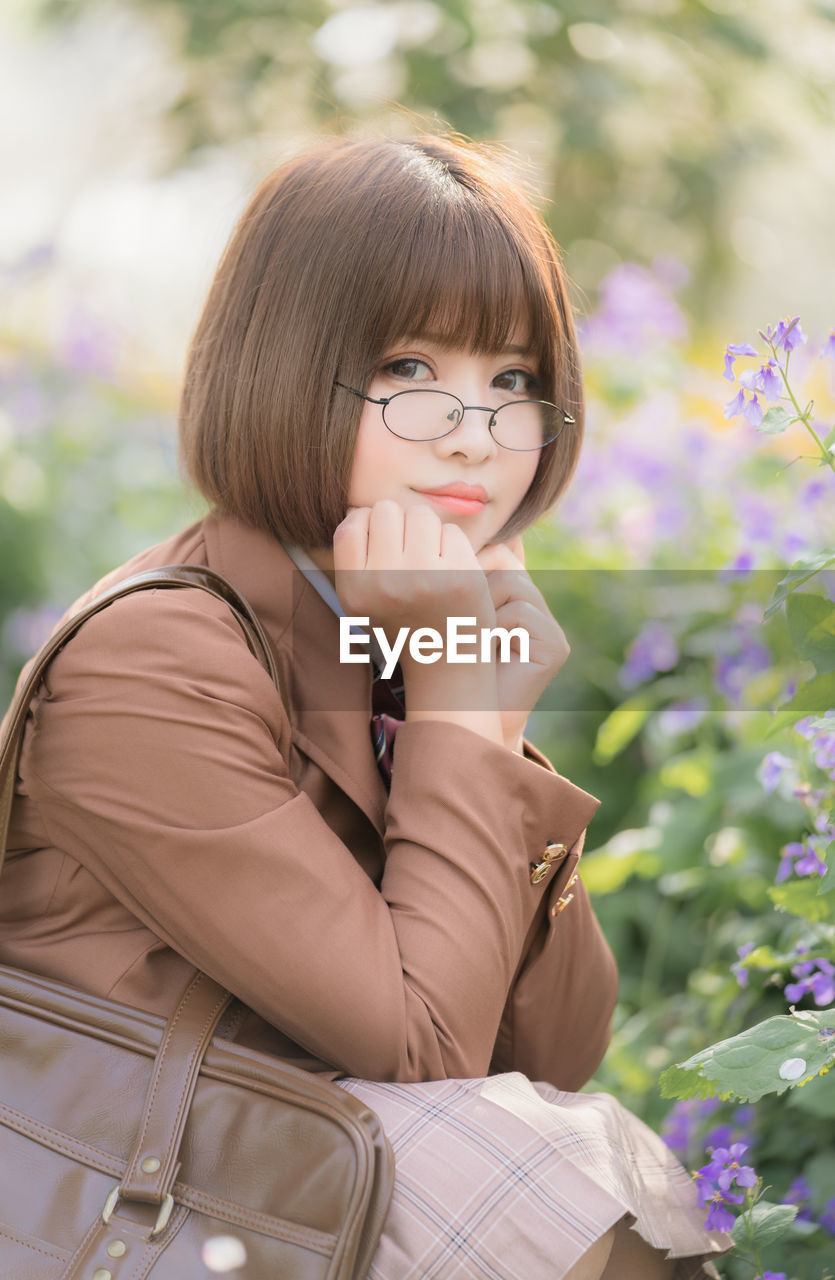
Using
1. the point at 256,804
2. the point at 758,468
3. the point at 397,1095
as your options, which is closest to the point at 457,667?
the point at 256,804

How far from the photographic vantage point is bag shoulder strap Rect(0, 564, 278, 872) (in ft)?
4.19

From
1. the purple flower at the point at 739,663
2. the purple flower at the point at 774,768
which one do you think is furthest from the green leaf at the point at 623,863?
the purple flower at the point at 774,768

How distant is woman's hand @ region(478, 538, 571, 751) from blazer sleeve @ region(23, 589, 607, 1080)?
142mm

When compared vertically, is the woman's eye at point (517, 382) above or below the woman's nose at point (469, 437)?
above

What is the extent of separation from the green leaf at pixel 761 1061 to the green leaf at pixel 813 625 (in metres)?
0.38

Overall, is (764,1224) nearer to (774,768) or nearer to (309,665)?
(774,768)

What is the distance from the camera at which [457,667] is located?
1.48 m

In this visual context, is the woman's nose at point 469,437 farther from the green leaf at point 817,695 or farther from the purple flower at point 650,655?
the purple flower at point 650,655

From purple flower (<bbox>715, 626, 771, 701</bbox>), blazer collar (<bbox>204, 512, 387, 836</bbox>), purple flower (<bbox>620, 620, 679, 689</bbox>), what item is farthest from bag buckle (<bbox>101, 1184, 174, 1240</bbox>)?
purple flower (<bbox>620, 620, 679, 689</bbox>)

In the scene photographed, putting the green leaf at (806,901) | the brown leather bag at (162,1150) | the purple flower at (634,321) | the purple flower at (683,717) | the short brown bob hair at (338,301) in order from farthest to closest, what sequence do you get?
1. the purple flower at (634,321)
2. the purple flower at (683,717)
3. the green leaf at (806,901)
4. the short brown bob hair at (338,301)
5. the brown leather bag at (162,1150)

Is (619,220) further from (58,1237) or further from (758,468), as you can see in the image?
(58,1237)

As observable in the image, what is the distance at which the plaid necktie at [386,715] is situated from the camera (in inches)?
62.4

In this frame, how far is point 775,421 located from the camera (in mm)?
1334

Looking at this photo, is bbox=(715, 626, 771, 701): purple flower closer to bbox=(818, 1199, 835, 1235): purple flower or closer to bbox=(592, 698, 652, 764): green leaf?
bbox=(592, 698, 652, 764): green leaf
